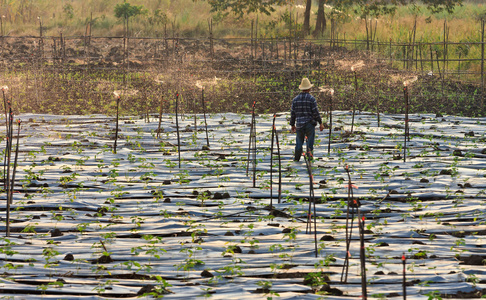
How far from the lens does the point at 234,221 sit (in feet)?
15.1

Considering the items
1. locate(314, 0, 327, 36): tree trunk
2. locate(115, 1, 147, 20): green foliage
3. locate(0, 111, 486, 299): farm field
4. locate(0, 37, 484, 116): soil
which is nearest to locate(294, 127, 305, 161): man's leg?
locate(0, 111, 486, 299): farm field

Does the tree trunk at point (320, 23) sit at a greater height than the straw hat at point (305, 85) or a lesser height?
greater

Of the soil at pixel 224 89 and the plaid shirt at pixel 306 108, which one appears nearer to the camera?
the plaid shirt at pixel 306 108

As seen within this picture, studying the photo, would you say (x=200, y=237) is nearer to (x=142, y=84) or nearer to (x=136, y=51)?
(x=142, y=84)

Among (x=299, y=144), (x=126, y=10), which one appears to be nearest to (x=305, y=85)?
(x=299, y=144)

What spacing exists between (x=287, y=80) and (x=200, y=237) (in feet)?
34.8

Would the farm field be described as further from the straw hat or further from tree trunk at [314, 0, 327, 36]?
tree trunk at [314, 0, 327, 36]

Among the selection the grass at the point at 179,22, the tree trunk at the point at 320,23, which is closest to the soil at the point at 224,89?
the grass at the point at 179,22

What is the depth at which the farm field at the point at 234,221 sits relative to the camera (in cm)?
333

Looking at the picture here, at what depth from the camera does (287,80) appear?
566 inches

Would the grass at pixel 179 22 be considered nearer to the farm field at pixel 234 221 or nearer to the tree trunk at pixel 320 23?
the tree trunk at pixel 320 23

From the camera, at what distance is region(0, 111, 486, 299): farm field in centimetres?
333

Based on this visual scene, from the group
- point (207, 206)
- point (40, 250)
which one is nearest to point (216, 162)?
point (207, 206)

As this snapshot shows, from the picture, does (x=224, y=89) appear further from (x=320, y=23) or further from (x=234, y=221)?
(x=234, y=221)
